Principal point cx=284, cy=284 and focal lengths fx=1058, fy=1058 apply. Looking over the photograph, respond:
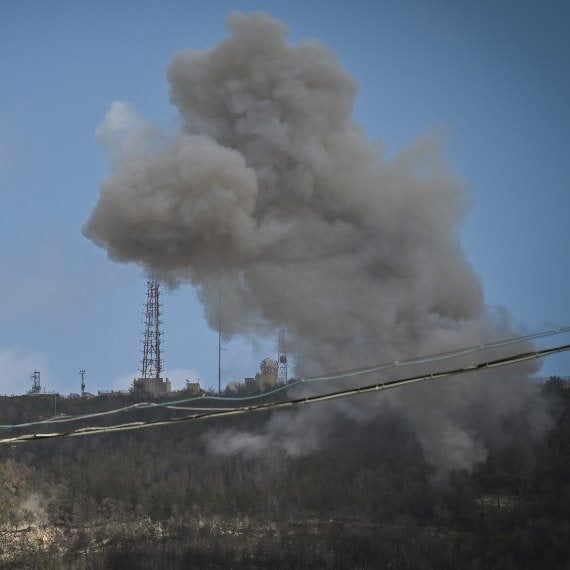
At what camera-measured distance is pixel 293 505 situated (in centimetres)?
6706

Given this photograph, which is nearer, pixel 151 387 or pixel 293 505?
pixel 293 505

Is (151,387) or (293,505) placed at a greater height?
(151,387)

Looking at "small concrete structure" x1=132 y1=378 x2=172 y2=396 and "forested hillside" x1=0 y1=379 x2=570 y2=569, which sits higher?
"small concrete structure" x1=132 y1=378 x2=172 y2=396

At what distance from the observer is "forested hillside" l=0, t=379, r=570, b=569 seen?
59969 mm

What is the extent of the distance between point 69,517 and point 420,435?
2468 centimetres

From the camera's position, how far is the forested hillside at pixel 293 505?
Result: 59969 mm

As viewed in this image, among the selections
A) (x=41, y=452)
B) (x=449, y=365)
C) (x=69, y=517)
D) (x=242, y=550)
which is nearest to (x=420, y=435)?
(x=449, y=365)

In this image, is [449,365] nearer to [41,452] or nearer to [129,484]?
[129,484]

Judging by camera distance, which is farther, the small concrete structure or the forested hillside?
the small concrete structure

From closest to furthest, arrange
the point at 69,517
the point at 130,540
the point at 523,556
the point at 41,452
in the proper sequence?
the point at 523,556 < the point at 130,540 < the point at 69,517 < the point at 41,452

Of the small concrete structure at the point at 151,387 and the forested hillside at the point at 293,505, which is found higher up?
the small concrete structure at the point at 151,387

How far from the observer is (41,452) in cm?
8419

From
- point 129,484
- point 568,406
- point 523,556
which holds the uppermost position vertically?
point 568,406

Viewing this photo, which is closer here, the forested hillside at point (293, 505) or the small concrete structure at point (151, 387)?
the forested hillside at point (293, 505)
